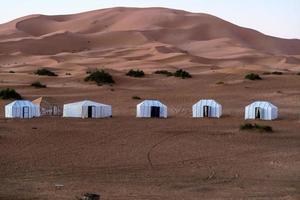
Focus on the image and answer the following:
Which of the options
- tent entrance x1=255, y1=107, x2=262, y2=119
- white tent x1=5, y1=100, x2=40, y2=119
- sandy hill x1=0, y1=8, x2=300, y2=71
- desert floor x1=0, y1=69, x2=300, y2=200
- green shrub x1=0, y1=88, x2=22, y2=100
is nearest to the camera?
desert floor x1=0, y1=69, x2=300, y2=200

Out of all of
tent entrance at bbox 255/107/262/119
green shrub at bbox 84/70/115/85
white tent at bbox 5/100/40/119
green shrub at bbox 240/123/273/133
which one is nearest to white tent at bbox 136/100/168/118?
tent entrance at bbox 255/107/262/119

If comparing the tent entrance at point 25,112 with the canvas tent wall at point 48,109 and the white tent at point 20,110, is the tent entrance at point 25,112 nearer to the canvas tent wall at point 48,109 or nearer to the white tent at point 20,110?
the white tent at point 20,110

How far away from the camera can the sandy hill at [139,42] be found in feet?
269

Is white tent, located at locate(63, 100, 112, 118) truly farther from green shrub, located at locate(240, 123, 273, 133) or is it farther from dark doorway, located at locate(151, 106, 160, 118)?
green shrub, located at locate(240, 123, 273, 133)

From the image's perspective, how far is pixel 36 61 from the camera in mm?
78812

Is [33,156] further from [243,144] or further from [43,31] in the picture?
[43,31]

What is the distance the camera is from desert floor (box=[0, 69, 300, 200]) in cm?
1670

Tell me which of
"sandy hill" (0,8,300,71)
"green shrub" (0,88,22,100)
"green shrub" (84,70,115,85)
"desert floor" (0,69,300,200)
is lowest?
"desert floor" (0,69,300,200)

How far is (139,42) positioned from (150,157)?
282ft

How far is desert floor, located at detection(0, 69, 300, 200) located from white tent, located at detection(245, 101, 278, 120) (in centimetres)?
76

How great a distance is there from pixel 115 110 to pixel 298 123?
33.0ft

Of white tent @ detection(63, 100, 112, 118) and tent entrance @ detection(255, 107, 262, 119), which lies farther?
tent entrance @ detection(255, 107, 262, 119)

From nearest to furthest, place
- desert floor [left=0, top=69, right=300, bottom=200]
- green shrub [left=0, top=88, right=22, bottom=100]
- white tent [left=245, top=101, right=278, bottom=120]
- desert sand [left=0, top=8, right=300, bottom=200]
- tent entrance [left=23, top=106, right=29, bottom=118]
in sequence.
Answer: desert floor [left=0, top=69, right=300, bottom=200] → desert sand [left=0, top=8, right=300, bottom=200] → tent entrance [left=23, top=106, right=29, bottom=118] → white tent [left=245, top=101, right=278, bottom=120] → green shrub [left=0, top=88, right=22, bottom=100]

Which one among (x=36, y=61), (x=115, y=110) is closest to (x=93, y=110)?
(x=115, y=110)
